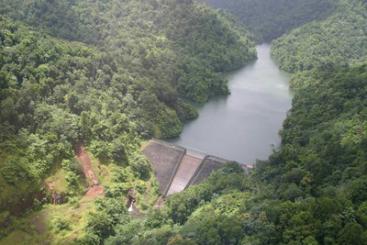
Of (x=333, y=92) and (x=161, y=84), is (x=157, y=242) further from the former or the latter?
(x=161, y=84)

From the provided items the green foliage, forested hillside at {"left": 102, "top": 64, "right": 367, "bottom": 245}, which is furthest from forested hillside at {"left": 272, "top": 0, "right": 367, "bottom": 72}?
the green foliage

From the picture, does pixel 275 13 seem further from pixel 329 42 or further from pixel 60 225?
pixel 60 225

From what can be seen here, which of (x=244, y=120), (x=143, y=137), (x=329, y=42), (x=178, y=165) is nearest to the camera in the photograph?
(x=178, y=165)

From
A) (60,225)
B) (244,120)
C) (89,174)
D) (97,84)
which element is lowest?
(60,225)

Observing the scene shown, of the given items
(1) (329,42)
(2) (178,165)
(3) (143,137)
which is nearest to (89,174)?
(2) (178,165)

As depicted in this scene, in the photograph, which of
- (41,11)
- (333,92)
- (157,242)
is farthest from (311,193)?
(41,11)

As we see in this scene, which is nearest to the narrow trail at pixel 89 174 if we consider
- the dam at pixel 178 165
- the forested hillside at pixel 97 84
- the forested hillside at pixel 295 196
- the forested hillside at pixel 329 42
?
the forested hillside at pixel 97 84

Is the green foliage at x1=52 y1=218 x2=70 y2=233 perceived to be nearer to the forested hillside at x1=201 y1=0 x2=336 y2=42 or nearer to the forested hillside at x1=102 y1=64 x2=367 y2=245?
the forested hillside at x1=102 y1=64 x2=367 y2=245
